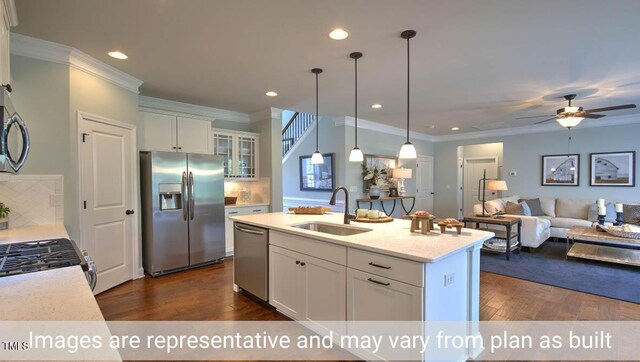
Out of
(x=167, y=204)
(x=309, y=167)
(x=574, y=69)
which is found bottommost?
(x=167, y=204)

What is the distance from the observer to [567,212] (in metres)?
6.20

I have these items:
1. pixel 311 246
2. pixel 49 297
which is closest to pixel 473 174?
pixel 311 246

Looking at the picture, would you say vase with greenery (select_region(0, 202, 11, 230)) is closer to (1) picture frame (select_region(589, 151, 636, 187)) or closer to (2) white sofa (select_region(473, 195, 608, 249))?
(2) white sofa (select_region(473, 195, 608, 249))

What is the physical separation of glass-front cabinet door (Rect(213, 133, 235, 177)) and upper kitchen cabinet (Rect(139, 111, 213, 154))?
0.79 ft

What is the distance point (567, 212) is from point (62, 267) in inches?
308

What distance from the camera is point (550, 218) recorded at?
604 cm

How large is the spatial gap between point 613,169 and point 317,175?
580 centimetres

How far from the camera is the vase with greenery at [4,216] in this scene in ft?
8.16

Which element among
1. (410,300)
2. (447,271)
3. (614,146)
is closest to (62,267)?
(410,300)

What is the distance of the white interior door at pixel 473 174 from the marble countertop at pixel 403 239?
646 centimetres

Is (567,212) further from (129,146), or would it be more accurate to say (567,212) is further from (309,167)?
(129,146)

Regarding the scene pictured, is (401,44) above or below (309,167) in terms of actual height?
above

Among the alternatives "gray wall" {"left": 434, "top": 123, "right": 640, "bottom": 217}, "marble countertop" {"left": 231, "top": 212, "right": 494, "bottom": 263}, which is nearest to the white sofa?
"gray wall" {"left": 434, "top": 123, "right": 640, "bottom": 217}

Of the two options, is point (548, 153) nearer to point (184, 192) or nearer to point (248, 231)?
point (248, 231)
